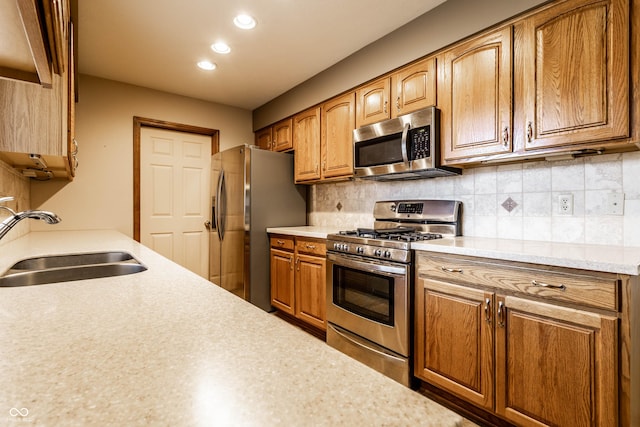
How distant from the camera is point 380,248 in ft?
6.64

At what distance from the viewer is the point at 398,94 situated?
7.82 feet

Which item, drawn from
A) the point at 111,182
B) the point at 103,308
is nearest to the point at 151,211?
the point at 111,182

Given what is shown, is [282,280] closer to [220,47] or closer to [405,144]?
[405,144]

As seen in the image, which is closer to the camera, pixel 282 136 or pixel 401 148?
pixel 401 148

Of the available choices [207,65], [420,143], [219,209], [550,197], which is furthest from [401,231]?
[207,65]

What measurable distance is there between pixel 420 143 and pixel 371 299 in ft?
3.66

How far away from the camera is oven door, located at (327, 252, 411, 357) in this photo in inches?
75.7

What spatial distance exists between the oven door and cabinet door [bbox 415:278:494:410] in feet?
0.33

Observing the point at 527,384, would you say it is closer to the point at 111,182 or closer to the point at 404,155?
the point at 404,155

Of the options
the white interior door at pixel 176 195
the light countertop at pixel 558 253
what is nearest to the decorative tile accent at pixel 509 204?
the light countertop at pixel 558 253

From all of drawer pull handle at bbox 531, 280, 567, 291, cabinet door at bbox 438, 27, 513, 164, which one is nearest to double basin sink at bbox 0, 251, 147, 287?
drawer pull handle at bbox 531, 280, 567, 291

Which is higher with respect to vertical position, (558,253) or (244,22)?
(244,22)

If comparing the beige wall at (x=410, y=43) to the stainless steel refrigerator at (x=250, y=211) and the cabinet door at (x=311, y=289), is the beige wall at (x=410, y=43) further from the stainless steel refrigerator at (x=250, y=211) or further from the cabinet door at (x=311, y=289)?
the cabinet door at (x=311, y=289)

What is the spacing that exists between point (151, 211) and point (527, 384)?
3602 millimetres
